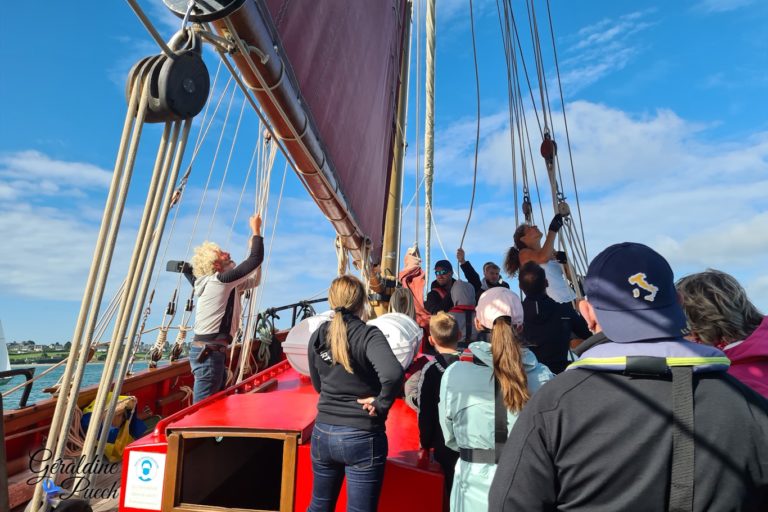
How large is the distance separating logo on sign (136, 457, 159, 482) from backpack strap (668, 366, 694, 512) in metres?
2.07

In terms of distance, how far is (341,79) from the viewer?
3.07m

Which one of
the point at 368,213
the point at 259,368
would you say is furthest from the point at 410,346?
the point at 259,368

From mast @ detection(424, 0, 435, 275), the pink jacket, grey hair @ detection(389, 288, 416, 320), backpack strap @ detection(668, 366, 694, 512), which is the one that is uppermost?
mast @ detection(424, 0, 435, 275)

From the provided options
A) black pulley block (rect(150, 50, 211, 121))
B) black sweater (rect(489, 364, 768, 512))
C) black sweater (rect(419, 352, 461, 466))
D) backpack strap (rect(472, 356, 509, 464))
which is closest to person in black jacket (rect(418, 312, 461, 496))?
black sweater (rect(419, 352, 461, 466))

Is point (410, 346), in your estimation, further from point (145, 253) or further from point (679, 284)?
point (145, 253)

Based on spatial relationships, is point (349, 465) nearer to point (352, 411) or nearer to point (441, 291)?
point (352, 411)

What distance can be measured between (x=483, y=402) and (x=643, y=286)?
91 centimetres

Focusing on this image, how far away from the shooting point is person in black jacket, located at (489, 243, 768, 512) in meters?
0.78

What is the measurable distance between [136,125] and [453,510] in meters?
1.70

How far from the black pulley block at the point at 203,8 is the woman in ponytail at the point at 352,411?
46.6 inches

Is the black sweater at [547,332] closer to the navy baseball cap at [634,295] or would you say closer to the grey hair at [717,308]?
the grey hair at [717,308]

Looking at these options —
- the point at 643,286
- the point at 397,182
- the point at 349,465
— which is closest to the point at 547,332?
the point at 349,465

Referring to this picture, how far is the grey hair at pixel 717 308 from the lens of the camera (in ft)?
4.75

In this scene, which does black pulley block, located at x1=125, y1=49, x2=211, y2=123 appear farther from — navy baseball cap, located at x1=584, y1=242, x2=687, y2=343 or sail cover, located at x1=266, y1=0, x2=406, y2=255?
navy baseball cap, located at x1=584, y1=242, x2=687, y2=343
